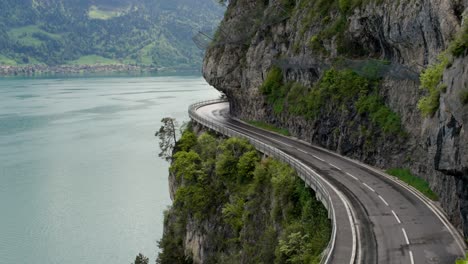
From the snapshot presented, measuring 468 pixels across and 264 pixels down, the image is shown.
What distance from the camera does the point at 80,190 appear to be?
85.5 m

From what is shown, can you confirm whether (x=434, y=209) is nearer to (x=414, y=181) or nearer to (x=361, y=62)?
(x=414, y=181)

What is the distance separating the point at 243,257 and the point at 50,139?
317 feet

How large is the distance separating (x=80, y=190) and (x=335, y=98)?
5102cm

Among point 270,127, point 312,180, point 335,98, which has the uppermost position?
point 335,98

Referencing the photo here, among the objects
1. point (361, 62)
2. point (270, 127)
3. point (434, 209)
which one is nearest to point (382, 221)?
point (434, 209)

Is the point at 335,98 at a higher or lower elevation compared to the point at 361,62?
lower

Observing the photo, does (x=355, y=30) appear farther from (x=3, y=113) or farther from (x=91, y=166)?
(x=3, y=113)

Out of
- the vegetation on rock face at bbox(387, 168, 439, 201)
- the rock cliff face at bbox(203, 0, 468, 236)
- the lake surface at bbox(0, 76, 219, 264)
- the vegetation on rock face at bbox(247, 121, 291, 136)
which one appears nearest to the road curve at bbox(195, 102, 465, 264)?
the vegetation on rock face at bbox(387, 168, 439, 201)

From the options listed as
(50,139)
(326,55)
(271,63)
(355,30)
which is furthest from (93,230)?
(50,139)

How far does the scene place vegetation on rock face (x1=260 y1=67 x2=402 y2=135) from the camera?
45906mm

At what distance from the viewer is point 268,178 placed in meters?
45.2

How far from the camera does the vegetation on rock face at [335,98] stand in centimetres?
4591

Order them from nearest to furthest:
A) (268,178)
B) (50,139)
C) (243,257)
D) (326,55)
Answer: (243,257) < (268,178) < (326,55) < (50,139)

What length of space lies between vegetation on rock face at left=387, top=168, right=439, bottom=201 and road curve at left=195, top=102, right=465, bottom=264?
2.11ft
